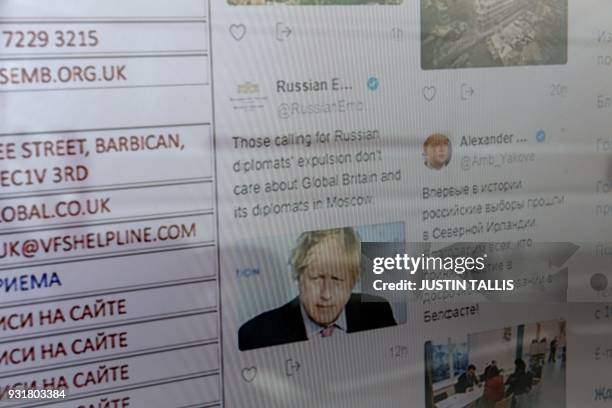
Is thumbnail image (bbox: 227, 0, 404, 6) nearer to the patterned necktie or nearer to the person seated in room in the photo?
the patterned necktie

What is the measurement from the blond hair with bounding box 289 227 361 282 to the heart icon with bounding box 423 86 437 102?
0.22 m

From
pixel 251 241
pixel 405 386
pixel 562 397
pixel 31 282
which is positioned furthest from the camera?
pixel 562 397

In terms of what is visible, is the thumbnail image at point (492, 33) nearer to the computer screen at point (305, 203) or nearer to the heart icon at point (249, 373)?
the computer screen at point (305, 203)

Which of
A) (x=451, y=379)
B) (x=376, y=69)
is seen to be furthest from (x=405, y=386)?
(x=376, y=69)

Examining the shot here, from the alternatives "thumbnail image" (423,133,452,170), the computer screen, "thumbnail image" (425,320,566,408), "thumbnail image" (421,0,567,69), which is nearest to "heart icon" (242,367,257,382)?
the computer screen

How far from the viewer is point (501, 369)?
4.34ft

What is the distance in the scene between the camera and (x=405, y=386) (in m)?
1.25

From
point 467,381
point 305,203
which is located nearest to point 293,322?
point 305,203

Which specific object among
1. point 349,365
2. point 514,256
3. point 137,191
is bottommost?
point 349,365

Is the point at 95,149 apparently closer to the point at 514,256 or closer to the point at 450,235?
the point at 450,235

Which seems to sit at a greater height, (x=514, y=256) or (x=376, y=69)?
(x=376, y=69)

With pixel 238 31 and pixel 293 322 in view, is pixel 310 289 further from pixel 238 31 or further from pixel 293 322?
pixel 238 31

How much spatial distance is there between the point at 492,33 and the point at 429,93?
5.8 inches

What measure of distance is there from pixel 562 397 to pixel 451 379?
0.22m
